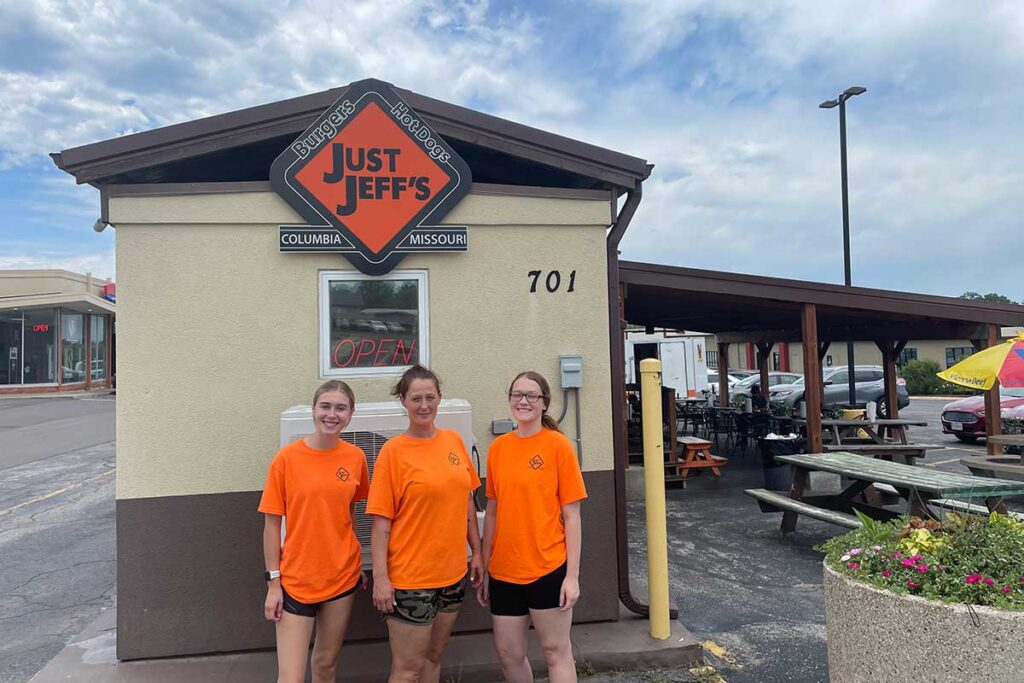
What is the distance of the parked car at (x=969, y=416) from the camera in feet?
44.6

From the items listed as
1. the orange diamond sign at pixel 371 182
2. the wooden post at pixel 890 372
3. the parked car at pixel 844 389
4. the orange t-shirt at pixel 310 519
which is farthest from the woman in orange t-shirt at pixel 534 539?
the parked car at pixel 844 389

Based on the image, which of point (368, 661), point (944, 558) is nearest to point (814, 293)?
point (944, 558)

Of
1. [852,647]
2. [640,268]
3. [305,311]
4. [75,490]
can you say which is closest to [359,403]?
[305,311]

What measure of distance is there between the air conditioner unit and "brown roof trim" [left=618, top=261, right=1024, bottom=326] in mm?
4725

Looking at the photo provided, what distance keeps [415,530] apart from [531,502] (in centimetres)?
51

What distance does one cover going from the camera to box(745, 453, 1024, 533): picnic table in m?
5.04

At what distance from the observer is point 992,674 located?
2.41 metres

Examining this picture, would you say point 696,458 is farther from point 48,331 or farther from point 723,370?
point 48,331

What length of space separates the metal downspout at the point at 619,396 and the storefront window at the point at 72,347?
108 ft

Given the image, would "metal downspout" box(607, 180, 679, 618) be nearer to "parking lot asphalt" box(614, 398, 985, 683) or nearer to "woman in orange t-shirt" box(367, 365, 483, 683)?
"parking lot asphalt" box(614, 398, 985, 683)

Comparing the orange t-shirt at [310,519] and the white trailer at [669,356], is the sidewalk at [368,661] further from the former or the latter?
the white trailer at [669,356]

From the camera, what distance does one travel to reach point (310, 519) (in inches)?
111

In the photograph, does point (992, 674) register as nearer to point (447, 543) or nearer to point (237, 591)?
point (447, 543)

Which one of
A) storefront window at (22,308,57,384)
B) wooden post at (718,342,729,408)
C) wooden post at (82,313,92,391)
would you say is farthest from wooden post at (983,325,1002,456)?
wooden post at (82,313,92,391)
